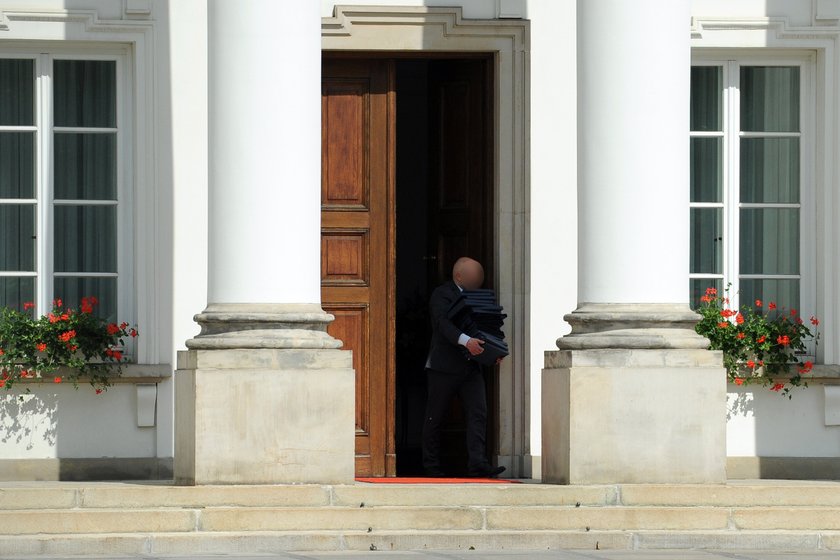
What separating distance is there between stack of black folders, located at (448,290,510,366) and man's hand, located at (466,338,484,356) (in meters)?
0.03

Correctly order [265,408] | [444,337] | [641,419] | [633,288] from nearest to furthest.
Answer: [265,408]
[641,419]
[633,288]
[444,337]

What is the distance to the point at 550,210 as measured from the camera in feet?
43.8

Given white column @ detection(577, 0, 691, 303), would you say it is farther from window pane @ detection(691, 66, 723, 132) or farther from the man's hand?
window pane @ detection(691, 66, 723, 132)

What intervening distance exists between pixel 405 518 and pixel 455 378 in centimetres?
319

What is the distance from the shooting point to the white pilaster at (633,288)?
11.1 metres

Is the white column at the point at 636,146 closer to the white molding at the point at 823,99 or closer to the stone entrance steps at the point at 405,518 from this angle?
the stone entrance steps at the point at 405,518

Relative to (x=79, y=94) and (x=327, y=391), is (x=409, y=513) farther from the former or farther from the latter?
(x=79, y=94)

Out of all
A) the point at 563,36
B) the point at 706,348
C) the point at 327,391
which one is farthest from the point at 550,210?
the point at 327,391

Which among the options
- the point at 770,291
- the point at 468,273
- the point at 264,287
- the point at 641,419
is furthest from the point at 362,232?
the point at 641,419

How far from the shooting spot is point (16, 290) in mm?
13344

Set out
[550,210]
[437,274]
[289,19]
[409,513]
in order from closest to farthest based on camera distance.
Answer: [409,513] → [289,19] → [550,210] → [437,274]

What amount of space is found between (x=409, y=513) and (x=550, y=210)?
376 centimetres

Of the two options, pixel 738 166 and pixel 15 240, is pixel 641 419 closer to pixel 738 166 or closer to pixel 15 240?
pixel 738 166

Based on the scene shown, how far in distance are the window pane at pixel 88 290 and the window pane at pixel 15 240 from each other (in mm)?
262
